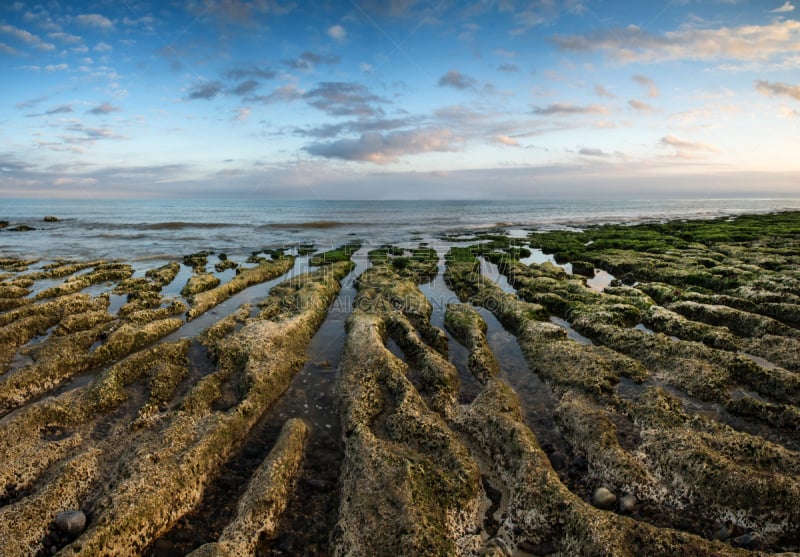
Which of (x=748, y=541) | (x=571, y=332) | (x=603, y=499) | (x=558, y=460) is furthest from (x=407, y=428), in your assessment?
(x=571, y=332)

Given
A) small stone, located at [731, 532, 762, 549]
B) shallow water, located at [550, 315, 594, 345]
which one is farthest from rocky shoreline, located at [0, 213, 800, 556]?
shallow water, located at [550, 315, 594, 345]

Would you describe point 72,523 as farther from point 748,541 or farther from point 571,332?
point 571,332

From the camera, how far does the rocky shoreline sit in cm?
652

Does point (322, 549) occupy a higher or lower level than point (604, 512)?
lower

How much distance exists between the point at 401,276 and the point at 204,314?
11.8 meters

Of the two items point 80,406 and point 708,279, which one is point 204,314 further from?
point 708,279

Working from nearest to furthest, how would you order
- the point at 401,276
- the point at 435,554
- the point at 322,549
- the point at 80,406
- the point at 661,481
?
the point at 435,554, the point at 322,549, the point at 661,481, the point at 80,406, the point at 401,276

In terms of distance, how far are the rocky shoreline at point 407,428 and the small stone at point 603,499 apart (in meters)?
0.03

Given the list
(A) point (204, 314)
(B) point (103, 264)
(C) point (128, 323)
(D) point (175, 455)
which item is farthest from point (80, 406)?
(B) point (103, 264)

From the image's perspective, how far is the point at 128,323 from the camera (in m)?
16.5

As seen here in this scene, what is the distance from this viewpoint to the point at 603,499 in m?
7.18

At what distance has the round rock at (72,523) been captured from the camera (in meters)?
6.50

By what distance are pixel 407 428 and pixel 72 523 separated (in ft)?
19.9

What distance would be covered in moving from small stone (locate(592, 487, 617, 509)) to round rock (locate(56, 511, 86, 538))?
8.76 metres
